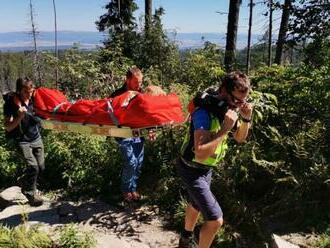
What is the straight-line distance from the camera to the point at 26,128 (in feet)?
21.0

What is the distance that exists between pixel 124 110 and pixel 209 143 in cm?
185

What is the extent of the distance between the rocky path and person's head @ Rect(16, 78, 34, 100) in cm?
150

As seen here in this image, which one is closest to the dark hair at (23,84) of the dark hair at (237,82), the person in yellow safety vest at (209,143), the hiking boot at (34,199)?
the hiking boot at (34,199)

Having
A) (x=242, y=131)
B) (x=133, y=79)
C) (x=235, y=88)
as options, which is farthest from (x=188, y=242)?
(x=133, y=79)

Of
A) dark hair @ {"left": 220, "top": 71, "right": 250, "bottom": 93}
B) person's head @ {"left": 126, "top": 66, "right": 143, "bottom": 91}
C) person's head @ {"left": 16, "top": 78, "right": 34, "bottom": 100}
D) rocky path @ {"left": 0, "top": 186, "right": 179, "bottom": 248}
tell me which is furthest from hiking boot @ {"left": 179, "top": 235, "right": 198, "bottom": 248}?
person's head @ {"left": 16, "top": 78, "right": 34, "bottom": 100}

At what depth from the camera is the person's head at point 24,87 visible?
6.18m

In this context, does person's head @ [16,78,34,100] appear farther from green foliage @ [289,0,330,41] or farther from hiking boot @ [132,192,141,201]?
green foliage @ [289,0,330,41]

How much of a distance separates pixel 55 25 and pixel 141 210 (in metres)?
40.0

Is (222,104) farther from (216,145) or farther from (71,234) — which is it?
(71,234)

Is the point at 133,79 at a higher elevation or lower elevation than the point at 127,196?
higher

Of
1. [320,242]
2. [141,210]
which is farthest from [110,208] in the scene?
[320,242]

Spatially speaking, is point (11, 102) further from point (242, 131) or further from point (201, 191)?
point (242, 131)

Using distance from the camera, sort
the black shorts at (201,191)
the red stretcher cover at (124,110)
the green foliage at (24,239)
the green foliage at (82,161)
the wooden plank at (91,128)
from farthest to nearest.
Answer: the green foliage at (82,161), the wooden plank at (91,128), the red stretcher cover at (124,110), the green foliage at (24,239), the black shorts at (201,191)

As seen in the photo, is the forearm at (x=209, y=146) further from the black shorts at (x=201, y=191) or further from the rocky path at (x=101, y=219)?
the rocky path at (x=101, y=219)
